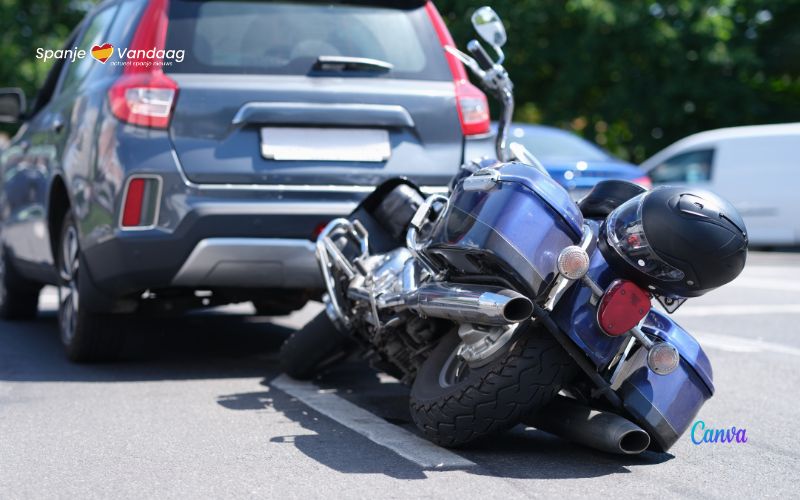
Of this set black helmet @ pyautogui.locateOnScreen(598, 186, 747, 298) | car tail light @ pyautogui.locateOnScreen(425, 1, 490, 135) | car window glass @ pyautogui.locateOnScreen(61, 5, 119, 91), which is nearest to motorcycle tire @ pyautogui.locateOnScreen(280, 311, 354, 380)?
car tail light @ pyautogui.locateOnScreen(425, 1, 490, 135)

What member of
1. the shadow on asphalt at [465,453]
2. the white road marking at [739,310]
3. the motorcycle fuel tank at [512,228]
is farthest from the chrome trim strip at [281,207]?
the white road marking at [739,310]

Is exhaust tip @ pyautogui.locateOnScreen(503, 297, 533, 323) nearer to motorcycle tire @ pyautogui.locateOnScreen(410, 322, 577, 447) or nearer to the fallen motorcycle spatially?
the fallen motorcycle

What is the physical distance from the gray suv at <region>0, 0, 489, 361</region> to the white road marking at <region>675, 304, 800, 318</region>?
10.8 ft

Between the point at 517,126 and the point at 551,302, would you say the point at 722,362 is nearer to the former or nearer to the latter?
the point at 551,302

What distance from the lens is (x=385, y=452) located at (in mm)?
4457

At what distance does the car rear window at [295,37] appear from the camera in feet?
20.2

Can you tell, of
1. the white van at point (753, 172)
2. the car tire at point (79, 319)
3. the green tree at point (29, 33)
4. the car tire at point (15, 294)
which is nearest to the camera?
the car tire at point (79, 319)

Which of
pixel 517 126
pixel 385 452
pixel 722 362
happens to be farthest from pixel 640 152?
pixel 385 452

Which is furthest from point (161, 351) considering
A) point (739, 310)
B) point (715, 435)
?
point (739, 310)

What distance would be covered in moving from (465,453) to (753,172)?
48.5 feet

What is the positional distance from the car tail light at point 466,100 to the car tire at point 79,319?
1.96 meters

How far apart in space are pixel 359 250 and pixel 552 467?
5.46 feet

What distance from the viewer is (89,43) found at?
7246 mm

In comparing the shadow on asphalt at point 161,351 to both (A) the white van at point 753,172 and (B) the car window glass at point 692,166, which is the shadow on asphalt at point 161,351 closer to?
(B) the car window glass at point 692,166
